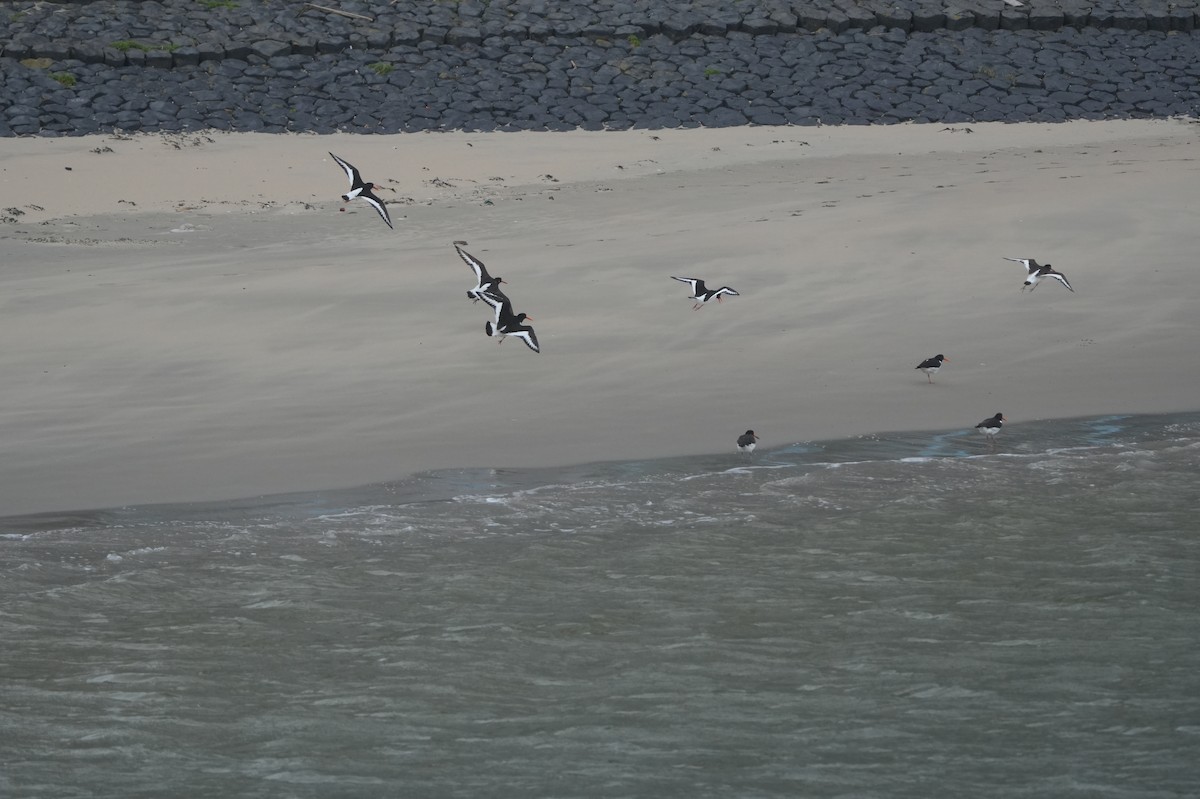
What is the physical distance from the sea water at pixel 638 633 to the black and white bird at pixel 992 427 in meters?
0.15

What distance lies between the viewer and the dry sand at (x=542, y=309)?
9906mm

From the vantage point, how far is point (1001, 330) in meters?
11.9

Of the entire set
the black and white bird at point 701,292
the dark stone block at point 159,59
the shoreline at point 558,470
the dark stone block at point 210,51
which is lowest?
the shoreline at point 558,470

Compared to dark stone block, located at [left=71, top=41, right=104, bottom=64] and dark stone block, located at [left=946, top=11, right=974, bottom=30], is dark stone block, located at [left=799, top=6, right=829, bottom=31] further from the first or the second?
dark stone block, located at [left=71, top=41, right=104, bottom=64]

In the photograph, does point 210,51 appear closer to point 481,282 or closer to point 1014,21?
point 481,282

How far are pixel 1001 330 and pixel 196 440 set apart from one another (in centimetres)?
610

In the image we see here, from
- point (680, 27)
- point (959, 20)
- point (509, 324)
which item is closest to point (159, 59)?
point (680, 27)

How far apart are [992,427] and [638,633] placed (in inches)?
141

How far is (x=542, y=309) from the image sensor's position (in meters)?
12.4

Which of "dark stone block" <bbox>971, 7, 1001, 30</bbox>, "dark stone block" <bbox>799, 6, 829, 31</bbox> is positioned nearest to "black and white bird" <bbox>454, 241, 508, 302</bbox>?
"dark stone block" <bbox>799, 6, 829, 31</bbox>

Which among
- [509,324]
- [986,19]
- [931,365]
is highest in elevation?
[986,19]

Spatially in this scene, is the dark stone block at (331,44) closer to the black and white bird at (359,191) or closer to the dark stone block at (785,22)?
the dark stone block at (785,22)

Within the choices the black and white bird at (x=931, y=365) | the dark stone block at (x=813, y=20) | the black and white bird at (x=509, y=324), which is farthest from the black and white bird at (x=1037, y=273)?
the dark stone block at (x=813, y=20)

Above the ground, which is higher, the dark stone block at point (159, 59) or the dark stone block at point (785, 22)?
the dark stone block at point (785, 22)
